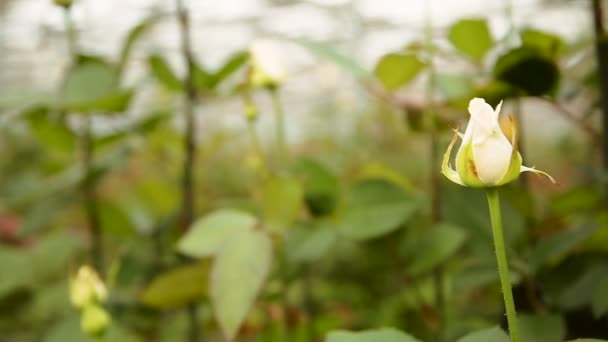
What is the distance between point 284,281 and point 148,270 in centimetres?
16

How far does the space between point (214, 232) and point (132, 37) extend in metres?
0.18

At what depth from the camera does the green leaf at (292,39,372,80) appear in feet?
1.09

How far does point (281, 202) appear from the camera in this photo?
370 mm

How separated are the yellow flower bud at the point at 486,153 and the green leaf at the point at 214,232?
6.4 inches

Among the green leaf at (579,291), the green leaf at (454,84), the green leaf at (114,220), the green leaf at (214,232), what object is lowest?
the green leaf at (114,220)

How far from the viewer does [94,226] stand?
0.51 m

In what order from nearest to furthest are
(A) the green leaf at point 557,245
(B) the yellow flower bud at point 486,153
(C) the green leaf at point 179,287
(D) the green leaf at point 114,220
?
(B) the yellow flower bud at point 486,153 → (A) the green leaf at point 557,245 → (C) the green leaf at point 179,287 → (D) the green leaf at point 114,220

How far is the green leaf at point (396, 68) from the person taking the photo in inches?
14.0

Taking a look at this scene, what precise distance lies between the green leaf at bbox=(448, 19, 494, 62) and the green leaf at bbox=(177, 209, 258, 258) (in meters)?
0.16

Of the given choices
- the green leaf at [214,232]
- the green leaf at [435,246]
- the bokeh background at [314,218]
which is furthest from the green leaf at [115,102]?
the green leaf at [435,246]

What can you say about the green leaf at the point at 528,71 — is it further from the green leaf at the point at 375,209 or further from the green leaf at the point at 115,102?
the green leaf at the point at 115,102

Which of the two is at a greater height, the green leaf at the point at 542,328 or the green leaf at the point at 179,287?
the green leaf at the point at 542,328

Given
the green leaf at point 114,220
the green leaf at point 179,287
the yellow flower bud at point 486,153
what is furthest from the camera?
the green leaf at point 114,220

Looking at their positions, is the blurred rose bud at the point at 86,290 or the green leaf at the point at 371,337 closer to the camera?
the green leaf at the point at 371,337
